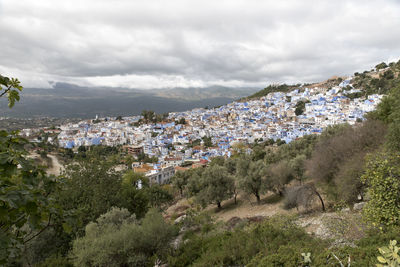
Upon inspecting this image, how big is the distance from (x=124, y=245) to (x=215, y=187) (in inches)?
468

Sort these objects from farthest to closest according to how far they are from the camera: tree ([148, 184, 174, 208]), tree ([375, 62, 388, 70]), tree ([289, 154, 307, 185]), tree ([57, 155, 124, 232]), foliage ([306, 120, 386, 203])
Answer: tree ([375, 62, 388, 70])
tree ([148, 184, 174, 208])
tree ([289, 154, 307, 185])
tree ([57, 155, 124, 232])
foliage ([306, 120, 386, 203])

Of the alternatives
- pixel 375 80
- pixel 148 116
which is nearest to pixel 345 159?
pixel 375 80

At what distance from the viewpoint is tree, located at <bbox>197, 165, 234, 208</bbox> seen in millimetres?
18344

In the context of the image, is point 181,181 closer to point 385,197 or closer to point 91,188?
point 91,188

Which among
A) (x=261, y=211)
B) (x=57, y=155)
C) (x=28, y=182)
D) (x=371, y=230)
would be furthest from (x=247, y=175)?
(x=57, y=155)

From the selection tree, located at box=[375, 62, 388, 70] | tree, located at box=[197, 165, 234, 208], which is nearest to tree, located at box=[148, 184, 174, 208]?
tree, located at box=[197, 165, 234, 208]

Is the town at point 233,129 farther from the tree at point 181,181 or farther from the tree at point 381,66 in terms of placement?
the tree at point 181,181

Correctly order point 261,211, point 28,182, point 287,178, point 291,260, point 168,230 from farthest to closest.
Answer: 1. point 287,178
2. point 261,211
3. point 168,230
4. point 291,260
5. point 28,182

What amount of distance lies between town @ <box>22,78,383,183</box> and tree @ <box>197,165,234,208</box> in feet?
74.6

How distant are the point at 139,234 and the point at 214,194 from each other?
11.0 m

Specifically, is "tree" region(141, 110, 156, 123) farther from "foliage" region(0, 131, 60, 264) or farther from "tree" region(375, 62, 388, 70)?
"foliage" region(0, 131, 60, 264)

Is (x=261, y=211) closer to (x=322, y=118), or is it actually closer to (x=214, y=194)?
(x=214, y=194)

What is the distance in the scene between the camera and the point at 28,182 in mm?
1852

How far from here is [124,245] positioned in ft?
24.3
